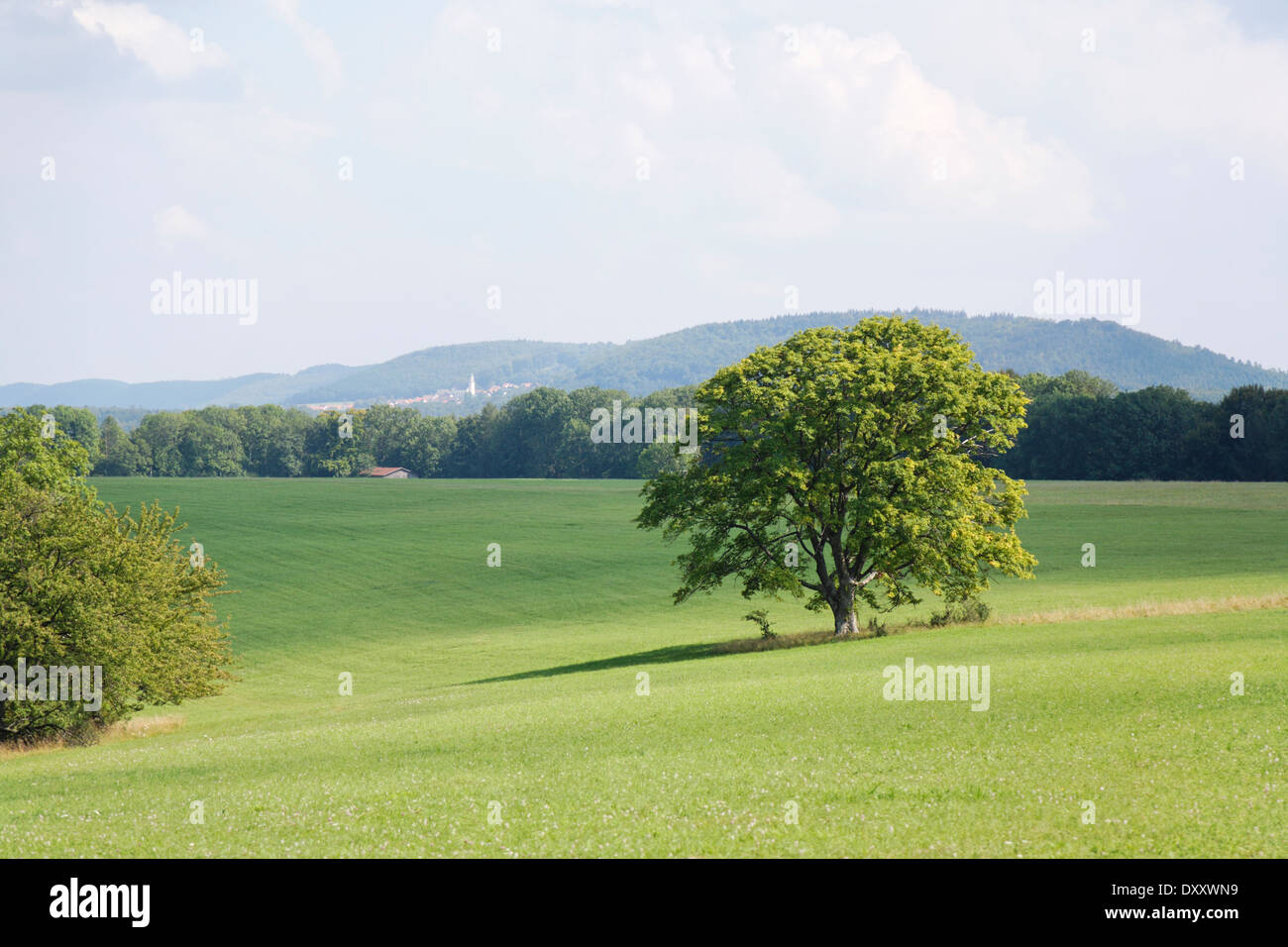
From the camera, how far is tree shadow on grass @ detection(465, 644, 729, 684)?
45.9 metres

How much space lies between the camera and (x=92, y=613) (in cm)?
3800

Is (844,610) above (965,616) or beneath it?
above

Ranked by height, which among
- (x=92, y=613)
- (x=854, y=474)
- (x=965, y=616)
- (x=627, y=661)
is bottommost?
(x=627, y=661)

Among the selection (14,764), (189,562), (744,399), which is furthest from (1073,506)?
(14,764)

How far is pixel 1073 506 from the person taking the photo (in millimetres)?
106688

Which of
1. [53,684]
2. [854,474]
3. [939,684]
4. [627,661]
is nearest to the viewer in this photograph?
[939,684]

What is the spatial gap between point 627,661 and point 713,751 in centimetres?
2673

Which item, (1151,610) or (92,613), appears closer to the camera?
(92,613)

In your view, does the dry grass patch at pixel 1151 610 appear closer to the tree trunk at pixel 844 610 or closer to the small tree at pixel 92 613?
the tree trunk at pixel 844 610

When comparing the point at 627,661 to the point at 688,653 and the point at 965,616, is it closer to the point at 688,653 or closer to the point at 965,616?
the point at 688,653

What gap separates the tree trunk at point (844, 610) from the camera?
47438 mm
